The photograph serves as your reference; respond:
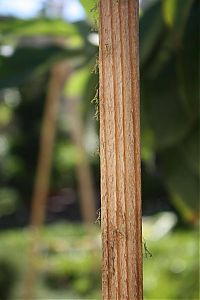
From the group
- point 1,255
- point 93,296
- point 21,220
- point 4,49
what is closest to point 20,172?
Answer: point 21,220

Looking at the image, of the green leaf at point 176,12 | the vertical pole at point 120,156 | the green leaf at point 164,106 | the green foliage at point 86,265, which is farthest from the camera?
the green foliage at point 86,265

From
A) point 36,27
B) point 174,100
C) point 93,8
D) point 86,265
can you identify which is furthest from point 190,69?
point 86,265

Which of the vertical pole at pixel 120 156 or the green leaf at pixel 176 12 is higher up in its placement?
the green leaf at pixel 176 12

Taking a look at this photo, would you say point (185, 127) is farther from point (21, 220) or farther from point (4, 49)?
point (21, 220)

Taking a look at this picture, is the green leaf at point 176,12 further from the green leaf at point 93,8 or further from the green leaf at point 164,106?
the green leaf at point 93,8

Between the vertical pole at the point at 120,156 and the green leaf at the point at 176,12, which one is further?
the green leaf at the point at 176,12

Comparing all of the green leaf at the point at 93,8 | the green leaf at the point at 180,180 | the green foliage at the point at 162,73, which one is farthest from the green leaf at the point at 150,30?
the green leaf at the point at 93,8

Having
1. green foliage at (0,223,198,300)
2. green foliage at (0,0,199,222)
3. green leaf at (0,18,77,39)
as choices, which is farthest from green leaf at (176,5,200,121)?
green foliage at (0,223,198,300)

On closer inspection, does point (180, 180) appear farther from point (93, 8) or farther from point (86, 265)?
point (86, 265)
